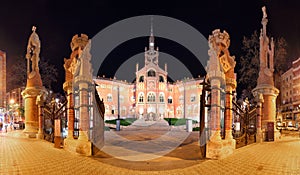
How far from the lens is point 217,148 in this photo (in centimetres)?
897

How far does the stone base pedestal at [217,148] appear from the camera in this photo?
894 centimetres

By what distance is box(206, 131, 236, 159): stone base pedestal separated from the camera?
8.94 metres

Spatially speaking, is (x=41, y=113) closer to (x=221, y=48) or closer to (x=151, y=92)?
(x=221, y=48)

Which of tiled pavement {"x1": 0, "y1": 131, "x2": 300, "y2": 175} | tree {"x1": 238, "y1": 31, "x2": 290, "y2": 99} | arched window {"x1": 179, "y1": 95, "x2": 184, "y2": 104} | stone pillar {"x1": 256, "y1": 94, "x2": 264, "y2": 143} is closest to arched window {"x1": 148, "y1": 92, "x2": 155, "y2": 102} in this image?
arched window {"x1": 179, "y1": 95, "x2": 184, "y2": 104}

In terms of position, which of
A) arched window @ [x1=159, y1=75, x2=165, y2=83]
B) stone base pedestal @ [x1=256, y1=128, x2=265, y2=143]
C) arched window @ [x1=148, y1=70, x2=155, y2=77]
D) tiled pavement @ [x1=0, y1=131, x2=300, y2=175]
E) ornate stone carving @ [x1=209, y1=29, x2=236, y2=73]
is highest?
arched window @ [x1=148, y1=70, x2=155, y2=77]

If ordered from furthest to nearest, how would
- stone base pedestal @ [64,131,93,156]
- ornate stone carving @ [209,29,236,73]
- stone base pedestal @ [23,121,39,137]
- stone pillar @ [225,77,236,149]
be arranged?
1. stone base pedestal @ [23,121,39,137]
2. stone pillar @ [225,77,236,149]
3. ornate stone carving @ [209,29,236,73]
4. stone base pedestal @ [64,131,93,156]

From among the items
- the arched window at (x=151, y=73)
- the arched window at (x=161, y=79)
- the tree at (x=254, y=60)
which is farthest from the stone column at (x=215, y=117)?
the arched window at (x=161, y=79)

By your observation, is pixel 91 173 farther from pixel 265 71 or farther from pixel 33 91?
pixel 265 71

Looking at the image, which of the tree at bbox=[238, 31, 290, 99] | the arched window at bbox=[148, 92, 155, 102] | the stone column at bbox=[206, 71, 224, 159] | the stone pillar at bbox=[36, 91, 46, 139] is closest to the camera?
the stone column at bbox=[206, 71, 224, 159]

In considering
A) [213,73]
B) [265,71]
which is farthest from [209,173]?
[265,71]

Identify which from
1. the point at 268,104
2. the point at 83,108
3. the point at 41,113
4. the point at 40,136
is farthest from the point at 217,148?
the point at 40,136

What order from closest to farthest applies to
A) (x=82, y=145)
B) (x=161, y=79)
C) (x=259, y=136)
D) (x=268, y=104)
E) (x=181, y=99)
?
(x=82, y=145) → (x=259, y=136) → (x=268, y=104) → (x=181, y=99) → (x=161, y=79)

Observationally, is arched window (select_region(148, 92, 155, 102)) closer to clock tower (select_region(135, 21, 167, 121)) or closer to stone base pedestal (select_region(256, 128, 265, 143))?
clock tower (select_region(135, 21, 167, 121))

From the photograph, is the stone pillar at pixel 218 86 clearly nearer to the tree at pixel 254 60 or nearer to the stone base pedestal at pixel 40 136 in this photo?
the stone base pedestal at pixel 40 136
